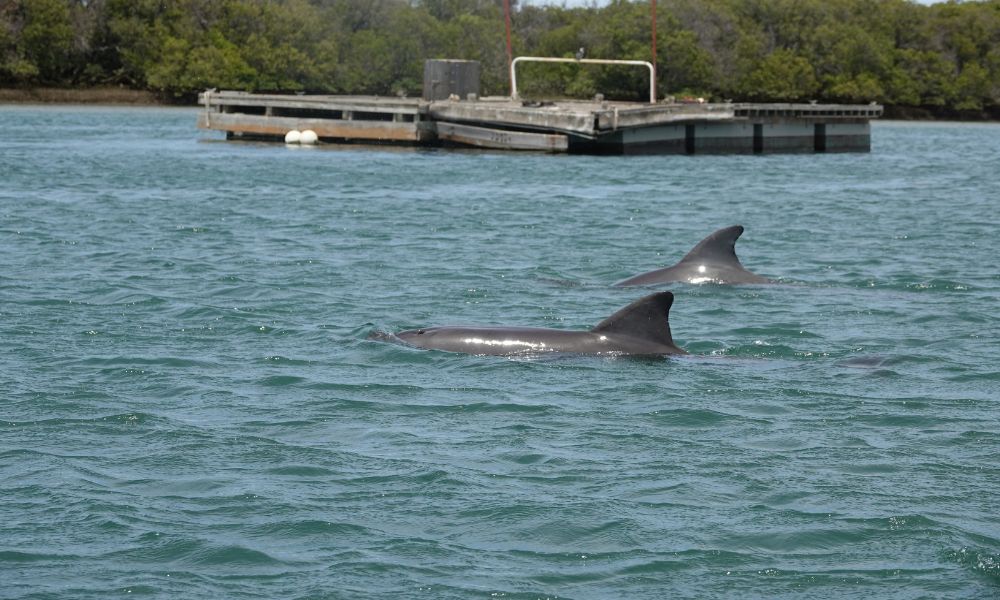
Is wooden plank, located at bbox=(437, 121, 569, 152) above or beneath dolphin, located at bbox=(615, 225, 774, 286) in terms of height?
above

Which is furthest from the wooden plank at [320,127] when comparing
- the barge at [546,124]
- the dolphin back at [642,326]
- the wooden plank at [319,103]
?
the dolphin back at [642,326]

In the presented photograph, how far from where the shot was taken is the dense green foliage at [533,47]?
118 metres

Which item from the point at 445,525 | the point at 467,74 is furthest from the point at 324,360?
the point at 467,74

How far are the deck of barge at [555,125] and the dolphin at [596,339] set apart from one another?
37756mm

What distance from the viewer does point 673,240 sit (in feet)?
84.0

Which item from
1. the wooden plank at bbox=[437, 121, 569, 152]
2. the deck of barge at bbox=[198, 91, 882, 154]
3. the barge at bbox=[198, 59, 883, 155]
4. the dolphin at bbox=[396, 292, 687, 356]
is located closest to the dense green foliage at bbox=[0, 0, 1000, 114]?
the deck of barge at bbox=[198, 91, 882, 154]

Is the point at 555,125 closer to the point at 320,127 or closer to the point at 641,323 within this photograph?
the point at 320,127

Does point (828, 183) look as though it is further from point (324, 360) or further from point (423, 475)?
point (423, 475)

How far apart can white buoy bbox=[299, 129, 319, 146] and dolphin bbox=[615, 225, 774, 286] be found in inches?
1567

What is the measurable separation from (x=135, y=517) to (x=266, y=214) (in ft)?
67.4

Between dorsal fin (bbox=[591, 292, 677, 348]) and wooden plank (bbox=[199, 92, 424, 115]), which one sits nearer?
Result: dorsal fin (bbox=[591, 292, 677, 348])

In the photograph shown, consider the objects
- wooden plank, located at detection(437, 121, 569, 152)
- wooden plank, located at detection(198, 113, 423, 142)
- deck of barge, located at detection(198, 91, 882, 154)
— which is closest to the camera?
wooden plank, located at detection(437, 121, 569, 152)

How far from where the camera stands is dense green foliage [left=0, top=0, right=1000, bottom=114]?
387 ft

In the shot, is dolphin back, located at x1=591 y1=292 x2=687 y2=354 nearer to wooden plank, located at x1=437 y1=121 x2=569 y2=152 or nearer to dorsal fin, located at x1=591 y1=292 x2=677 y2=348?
dorsal fin, located at x1=591 y1=292 x2=677 y2=348
